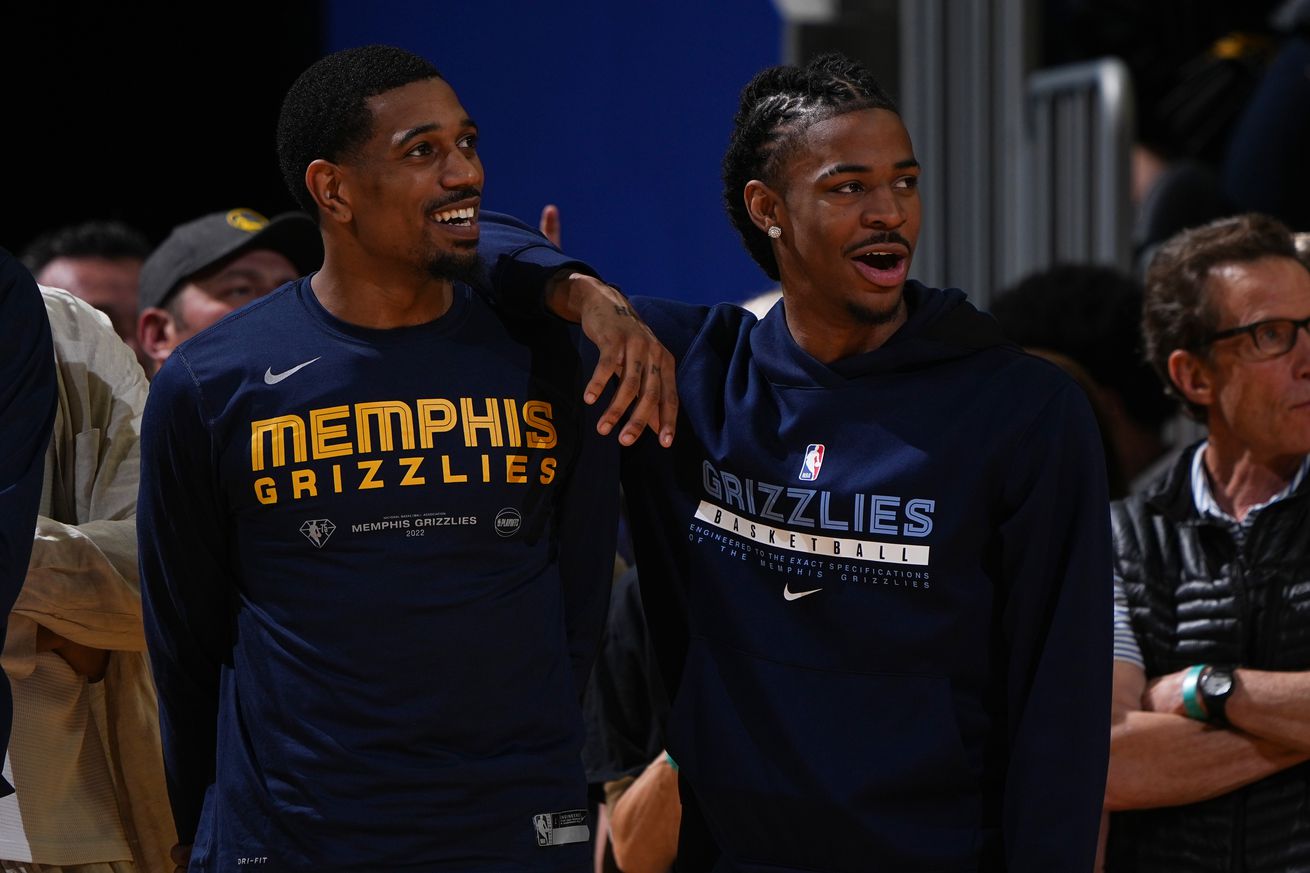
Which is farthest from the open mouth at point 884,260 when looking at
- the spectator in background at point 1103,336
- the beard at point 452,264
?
the spectator in background at point 1103,336

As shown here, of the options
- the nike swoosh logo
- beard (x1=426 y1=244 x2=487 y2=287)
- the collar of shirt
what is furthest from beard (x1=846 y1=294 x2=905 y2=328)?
the collar of shirt

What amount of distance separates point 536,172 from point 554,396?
4184 mm

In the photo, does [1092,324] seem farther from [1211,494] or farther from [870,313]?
[870,313]

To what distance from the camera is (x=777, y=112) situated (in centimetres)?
288

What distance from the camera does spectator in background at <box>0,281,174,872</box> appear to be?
3.07 m

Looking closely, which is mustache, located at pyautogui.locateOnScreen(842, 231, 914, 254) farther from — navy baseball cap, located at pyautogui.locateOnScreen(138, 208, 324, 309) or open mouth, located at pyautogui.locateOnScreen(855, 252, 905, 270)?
navy baseball cap, located at pyautogui.locateOnScreen(138, 208, 324, 309)

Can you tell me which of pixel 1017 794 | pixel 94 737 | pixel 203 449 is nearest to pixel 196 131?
pixel 94 737

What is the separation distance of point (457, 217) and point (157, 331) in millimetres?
1793

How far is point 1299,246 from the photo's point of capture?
3701 mm

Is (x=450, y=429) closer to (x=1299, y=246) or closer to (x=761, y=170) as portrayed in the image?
(x=761, y=170)

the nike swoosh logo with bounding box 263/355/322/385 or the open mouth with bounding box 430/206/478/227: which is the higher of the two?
the open mouth with bounding box 430/206/478/227

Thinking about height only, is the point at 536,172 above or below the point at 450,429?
above

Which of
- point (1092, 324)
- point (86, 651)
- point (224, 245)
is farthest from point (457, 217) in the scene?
point (1092, 324)

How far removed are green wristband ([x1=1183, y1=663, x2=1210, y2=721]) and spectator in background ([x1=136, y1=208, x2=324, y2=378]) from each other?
7.02 ft
